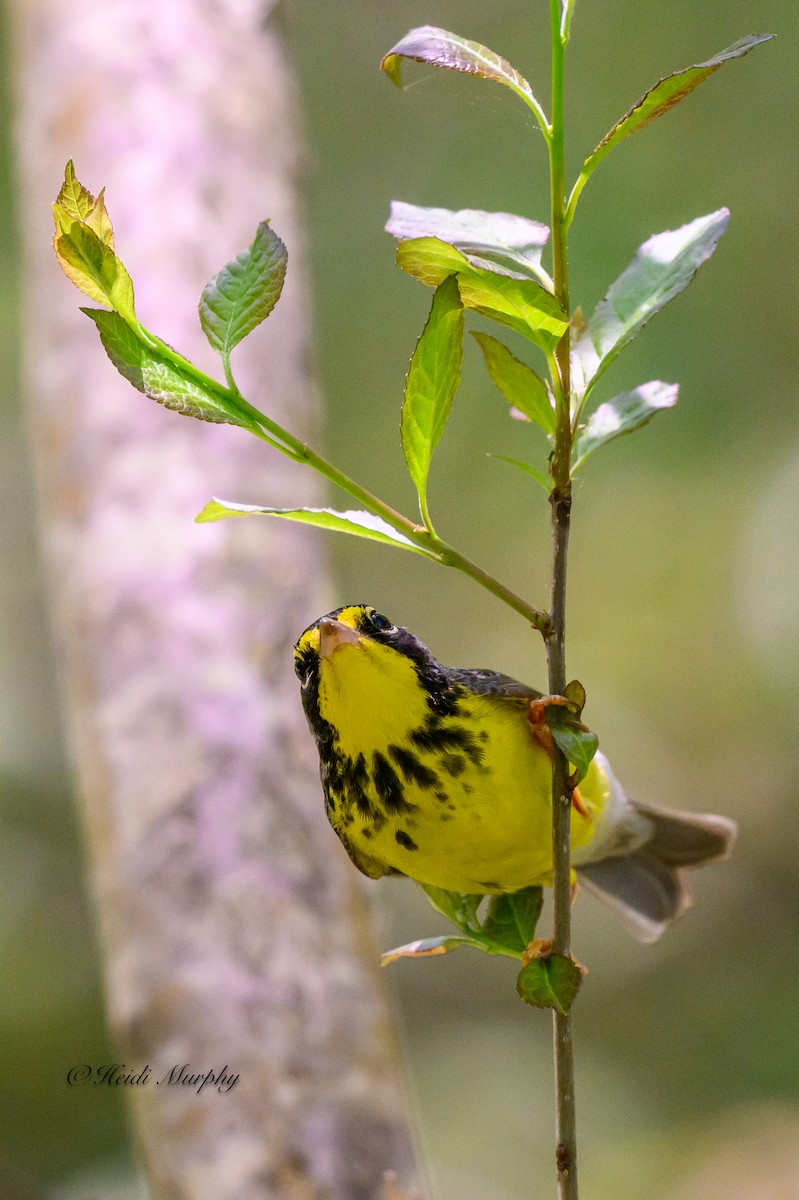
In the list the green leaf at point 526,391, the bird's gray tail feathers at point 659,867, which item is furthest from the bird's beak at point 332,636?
the bird's gray tail feathers at point 659,867

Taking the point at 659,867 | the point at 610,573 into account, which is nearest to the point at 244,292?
the point at 659,867

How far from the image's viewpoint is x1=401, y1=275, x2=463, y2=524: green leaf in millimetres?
958

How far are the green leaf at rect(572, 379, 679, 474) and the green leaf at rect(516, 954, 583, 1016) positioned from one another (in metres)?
0.44

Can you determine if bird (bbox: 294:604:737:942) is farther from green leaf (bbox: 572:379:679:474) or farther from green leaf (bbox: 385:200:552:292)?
green leaf (bbox: 385:200:552:292)

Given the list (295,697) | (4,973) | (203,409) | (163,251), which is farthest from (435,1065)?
(203,409)

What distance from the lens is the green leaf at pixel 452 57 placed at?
3.23 feet

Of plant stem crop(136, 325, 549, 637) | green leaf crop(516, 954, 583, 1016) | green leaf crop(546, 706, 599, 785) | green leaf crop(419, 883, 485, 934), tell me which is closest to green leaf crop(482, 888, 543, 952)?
green leaf crop(419, 883, 485, 934)

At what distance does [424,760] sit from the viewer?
1670 mm

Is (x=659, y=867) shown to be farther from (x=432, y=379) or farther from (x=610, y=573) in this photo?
(x=610, y=573)

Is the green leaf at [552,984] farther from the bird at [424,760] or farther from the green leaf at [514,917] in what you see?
the bird at [424,760]

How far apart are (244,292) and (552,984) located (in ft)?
2.15

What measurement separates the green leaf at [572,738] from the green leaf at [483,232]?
1.25 ft

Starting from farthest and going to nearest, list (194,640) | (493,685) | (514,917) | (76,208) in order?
(194,640)
(493,685)
(514,917)
(76,208)

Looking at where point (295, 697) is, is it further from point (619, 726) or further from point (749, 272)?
point (749, 272)
